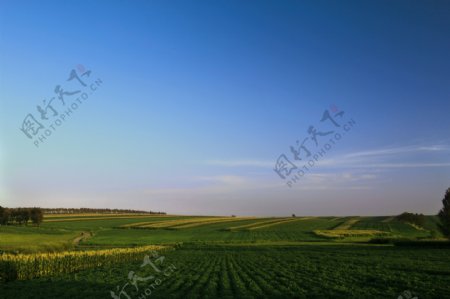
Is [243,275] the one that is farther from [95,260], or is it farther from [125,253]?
[125,253]

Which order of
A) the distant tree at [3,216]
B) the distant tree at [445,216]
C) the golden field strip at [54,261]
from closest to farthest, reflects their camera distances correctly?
the golden field strip at [54,261], the distant tree at [445,216], the distant tree at [3,216]

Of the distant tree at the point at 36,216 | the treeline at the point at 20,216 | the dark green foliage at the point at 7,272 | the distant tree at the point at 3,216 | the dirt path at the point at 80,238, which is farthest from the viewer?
the distant tree at the point at 3,216

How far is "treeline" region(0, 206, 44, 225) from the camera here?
127m

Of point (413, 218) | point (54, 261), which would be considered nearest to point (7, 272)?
point (54, 261)

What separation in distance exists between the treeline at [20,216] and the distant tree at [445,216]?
10147 centimetres

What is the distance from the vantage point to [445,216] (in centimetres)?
7675

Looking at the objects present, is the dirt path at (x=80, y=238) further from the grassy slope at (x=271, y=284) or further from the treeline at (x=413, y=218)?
the treeline at (x=413, y=218)

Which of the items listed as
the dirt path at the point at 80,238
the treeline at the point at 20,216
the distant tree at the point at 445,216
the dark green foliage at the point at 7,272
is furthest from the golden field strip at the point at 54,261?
the treeline at the point at 20,216

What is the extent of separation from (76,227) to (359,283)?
101 metres

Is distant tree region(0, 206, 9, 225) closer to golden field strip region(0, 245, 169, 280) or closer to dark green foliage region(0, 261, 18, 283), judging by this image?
golden field strip region(0, 245, 169, 280)

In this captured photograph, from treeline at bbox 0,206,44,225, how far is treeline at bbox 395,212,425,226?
11082 centimetres

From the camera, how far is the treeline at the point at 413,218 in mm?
134625

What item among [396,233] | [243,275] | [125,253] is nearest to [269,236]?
[396,233]

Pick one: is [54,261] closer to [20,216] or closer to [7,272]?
[7,272]
